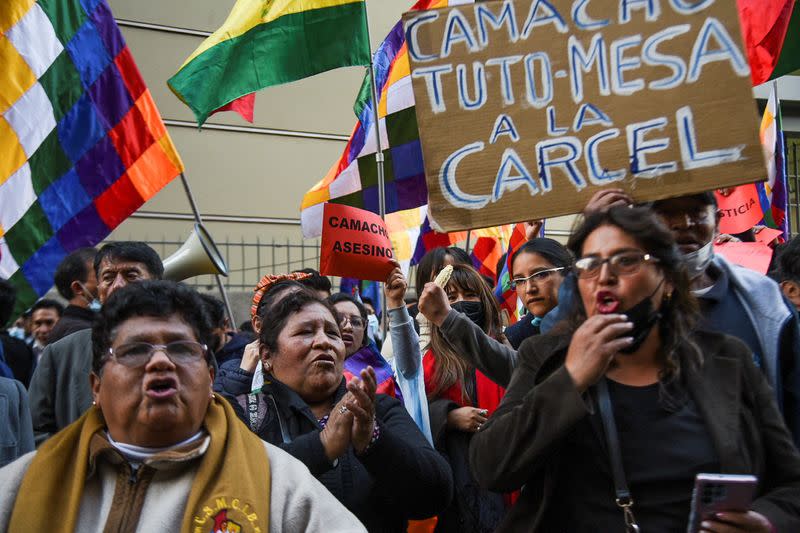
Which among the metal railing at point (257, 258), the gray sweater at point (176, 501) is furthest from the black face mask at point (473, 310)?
the metal railing at point (257, 258)

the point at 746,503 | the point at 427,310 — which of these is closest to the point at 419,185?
the point at 427,310

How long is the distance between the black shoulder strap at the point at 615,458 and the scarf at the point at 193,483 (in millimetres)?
850

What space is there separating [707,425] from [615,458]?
0.24 metres

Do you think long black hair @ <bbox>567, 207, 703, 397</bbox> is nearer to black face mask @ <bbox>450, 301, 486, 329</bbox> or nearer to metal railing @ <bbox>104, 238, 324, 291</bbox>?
black face mask @ <bbox>450, 301, 486, 329</bbox>

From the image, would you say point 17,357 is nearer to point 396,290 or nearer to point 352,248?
point 352,248

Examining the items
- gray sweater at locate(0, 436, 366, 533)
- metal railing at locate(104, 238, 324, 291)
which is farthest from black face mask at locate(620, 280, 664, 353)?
metal railing at locate(104, 238, 324, 291)

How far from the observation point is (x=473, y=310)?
182 inches

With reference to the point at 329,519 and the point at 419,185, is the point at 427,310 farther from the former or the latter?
the point at 419,185

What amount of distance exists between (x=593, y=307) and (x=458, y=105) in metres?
1.07

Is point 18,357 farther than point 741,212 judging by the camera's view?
No

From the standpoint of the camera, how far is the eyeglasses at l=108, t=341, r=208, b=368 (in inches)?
110

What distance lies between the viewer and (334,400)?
149 inches

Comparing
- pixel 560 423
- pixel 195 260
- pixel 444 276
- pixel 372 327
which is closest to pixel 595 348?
pixel 560 423

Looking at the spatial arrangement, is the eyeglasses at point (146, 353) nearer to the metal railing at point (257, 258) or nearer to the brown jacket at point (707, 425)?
the brown jacket at point (707, 425)
